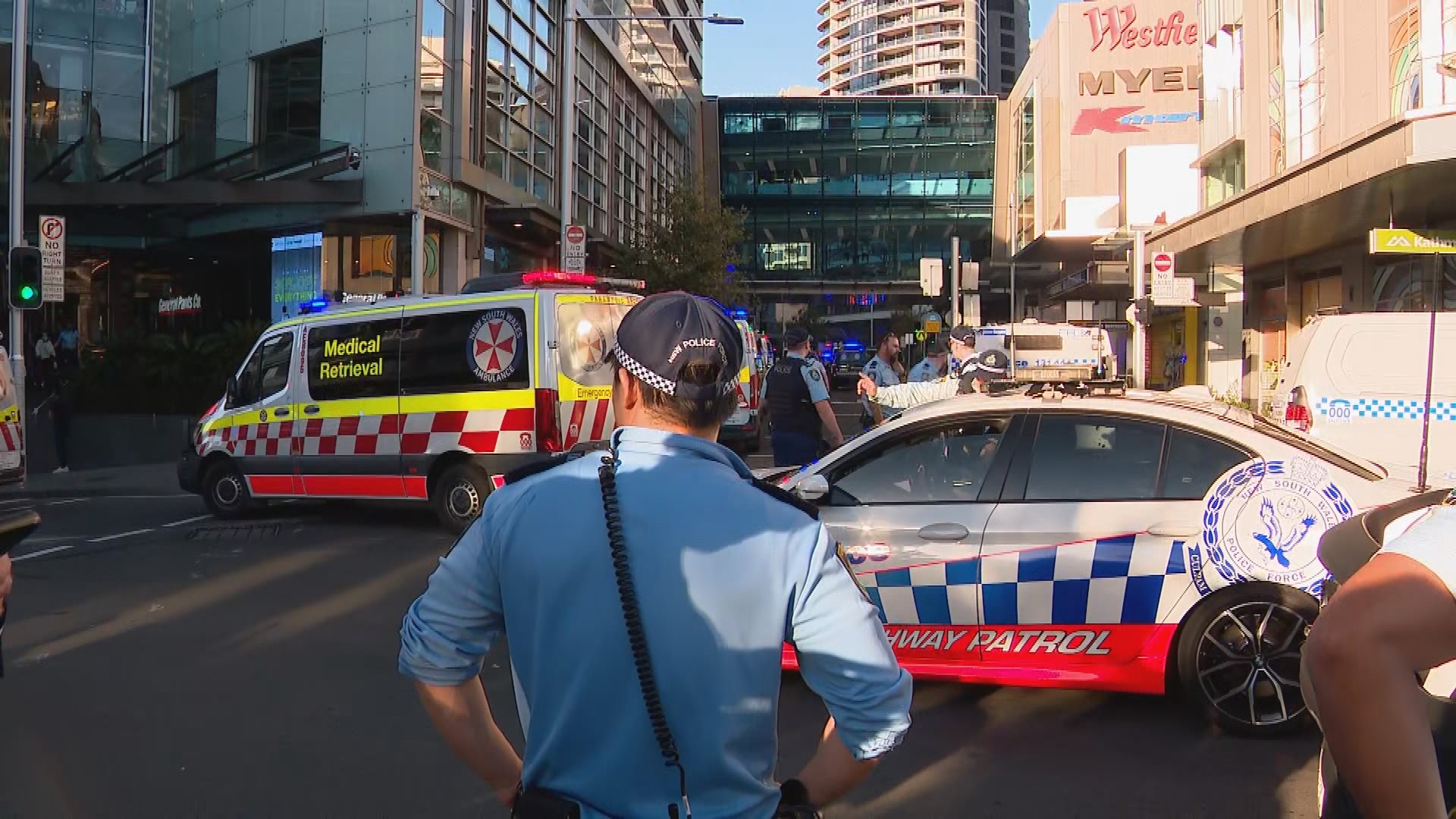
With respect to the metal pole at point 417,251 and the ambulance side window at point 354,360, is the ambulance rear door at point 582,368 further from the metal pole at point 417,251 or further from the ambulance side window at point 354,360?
the metal pole at point 417,251

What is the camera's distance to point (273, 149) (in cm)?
2094

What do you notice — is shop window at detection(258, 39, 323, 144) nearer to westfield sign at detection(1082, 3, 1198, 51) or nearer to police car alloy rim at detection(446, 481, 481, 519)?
police car alloy rim at detection(446, 481, 481, 519)

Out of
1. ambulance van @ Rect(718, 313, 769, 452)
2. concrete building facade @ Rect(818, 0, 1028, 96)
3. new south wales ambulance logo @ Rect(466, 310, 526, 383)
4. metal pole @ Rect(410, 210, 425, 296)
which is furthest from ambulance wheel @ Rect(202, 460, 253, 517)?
concrete building facade @ Rect(818, 0, 1028, 96)

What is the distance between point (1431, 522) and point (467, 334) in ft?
32.0

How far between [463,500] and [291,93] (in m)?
15.1

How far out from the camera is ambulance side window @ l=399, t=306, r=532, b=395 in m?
10.5

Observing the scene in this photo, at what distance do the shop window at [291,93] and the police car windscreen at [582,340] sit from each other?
13.3m

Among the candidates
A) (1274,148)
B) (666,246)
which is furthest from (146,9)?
(1274,148)

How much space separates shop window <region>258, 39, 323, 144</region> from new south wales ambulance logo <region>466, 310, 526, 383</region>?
13.1 metres

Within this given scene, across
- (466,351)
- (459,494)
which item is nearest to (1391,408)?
(466,351)

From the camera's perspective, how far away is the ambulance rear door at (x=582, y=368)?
34.4 feet

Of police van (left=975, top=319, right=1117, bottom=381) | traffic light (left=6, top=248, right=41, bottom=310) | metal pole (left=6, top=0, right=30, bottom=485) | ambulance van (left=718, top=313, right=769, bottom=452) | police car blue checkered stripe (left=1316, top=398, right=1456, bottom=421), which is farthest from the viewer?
police van (left=975, top=319, right=1117, bottom=381)

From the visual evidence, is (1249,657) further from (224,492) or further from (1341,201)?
(1341,201)

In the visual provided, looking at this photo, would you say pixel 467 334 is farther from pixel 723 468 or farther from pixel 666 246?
pixel 666 246
